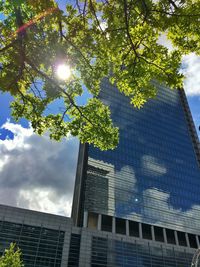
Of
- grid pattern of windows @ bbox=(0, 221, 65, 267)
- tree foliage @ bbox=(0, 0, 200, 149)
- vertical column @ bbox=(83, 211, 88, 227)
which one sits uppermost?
vertical column @ bbox=(83, 211, 88, 227)

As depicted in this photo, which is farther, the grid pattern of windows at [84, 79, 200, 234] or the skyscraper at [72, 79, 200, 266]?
the grid pattern of windows at [84, 79, 200, 234]

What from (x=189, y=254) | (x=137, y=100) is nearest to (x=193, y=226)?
(x=189, y=254)

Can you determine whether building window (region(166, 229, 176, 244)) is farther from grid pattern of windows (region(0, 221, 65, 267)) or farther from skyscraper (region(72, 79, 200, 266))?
grid pattern of windows (region(0, 221, 65, 267))

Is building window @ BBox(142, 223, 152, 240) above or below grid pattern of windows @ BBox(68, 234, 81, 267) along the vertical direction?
above

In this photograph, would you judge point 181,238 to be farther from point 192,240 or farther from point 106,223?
point 106,223

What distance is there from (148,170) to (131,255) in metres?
35.8

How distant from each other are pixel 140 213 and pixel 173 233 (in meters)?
16.8

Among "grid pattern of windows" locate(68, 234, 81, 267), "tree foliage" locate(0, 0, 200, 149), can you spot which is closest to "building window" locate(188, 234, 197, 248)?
"grid pattern of windows" locate(68, 234, 81, 267)

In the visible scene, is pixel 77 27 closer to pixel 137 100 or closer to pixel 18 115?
pixel 137 100

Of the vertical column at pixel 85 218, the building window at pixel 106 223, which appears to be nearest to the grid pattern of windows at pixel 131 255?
the vertical column at pixel 85 218

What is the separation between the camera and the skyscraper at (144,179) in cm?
7119

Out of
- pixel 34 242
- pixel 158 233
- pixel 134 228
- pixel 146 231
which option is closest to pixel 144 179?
pixel 146 231

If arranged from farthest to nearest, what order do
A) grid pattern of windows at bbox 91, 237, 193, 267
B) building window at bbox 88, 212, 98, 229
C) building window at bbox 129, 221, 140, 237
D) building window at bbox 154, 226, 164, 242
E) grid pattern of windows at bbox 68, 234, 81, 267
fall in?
1. building window at bbox 154, 226, 164, 242
2. building window at bbox 129, 221, 140, 237
3. building window at bbox 88, 212, 98, 229
4. grid pattern of windows at bbox 91, 237, 193, 267
5. grid pattern of windows at bbox 68, 234, 81, 267

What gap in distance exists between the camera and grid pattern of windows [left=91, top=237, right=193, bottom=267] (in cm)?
5569
